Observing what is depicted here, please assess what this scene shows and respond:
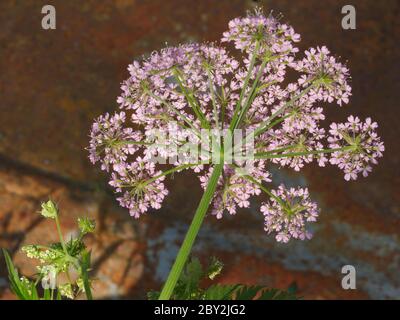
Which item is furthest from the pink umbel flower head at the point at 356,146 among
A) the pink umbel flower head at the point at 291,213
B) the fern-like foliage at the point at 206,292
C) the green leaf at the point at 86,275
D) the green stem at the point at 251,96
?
the green leaf at the point at 86,275

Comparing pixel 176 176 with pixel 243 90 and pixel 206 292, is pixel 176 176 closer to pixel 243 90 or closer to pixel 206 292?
pixel 206 292

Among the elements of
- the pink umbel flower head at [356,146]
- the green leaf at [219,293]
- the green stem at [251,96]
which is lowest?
the green leaf at [219,293]

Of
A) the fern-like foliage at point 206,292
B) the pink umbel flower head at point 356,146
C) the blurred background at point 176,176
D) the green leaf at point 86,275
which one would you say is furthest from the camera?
the blurred background at point 176,176

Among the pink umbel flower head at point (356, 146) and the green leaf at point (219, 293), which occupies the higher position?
the pink umbel flower head at point (356, 146)

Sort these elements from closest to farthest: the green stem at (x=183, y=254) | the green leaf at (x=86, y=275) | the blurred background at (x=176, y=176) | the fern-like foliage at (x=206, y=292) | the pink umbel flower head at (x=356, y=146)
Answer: the green stem at (x=183, y=254)
the green leaf at (x=86, y=275)
the pink umbel flower head at (x=356, y=146)
the fern-like foliage at (x=206, y=292)
the blurred background at (x=176, y=176)

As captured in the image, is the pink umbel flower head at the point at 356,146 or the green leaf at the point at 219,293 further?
the green leaf at the point at 219,293

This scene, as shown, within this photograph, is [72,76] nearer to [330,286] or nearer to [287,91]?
[287,91]

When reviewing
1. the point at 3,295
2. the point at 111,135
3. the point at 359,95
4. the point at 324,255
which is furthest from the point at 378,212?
the point at 3,295

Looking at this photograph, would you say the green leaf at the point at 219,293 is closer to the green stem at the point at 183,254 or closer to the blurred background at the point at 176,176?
the green stem at the point at 183,254

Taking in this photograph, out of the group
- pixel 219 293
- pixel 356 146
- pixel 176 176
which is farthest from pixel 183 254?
pixel 176 176
